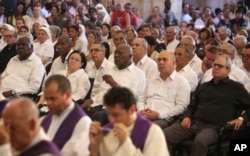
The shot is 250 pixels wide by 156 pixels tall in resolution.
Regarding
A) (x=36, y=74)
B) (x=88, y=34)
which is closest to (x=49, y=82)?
(x=36, y=74)

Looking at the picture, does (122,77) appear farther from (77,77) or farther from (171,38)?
(171,38)

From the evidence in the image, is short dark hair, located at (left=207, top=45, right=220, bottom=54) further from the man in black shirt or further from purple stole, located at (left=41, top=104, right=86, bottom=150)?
purple stole, located at (left=41, top=104, right=86, bottom=150)

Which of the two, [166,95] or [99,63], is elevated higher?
[99,63]

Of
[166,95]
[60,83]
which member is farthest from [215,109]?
[60,83]

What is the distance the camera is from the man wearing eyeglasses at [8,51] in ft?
28.3

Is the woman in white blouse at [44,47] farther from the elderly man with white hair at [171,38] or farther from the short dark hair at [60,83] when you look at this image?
the short dark hair at [60,83]

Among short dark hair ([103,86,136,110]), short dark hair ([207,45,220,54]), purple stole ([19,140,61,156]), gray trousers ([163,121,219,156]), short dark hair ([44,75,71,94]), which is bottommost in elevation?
gray trousers ([163,121,219,156])

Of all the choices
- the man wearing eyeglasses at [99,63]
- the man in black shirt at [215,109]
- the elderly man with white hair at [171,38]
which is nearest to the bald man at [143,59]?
the man wearing eyeglasses at [99,63]

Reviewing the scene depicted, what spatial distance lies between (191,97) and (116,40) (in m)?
2.75

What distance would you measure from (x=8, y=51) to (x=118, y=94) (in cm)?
543

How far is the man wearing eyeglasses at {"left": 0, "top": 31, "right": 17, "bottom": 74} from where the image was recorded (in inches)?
340

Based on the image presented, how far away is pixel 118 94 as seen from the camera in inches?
142

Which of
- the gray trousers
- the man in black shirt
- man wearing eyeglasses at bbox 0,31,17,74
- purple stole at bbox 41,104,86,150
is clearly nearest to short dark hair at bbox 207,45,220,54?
the man in black shirt

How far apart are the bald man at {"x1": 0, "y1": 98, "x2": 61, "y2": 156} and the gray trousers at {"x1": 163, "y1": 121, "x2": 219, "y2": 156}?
255 cm
